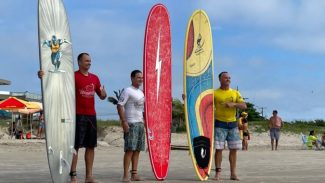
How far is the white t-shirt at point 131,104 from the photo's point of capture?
8.10m

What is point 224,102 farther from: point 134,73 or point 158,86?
point 134,73

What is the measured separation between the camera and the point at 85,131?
757 cm

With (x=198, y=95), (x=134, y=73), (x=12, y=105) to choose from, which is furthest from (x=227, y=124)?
(x=12, y=105)

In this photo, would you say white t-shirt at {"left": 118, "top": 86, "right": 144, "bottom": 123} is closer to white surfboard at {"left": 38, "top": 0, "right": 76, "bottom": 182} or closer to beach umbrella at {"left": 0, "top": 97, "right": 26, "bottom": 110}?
white surfboard at {"left": 38, "top": 0, "right": 76, "bottom": 182}

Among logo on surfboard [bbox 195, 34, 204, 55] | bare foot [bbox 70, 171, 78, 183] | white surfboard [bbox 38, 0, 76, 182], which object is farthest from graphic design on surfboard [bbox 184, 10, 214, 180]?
white surfboard [bbox 38, 0, 76, 182]

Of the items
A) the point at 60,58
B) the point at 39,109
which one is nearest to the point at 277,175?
the point at 60,58

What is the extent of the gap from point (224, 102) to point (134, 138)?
160 centimetres

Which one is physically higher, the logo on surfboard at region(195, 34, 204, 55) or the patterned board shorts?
the logo on surfboard at region(195, 34, 204, 55)

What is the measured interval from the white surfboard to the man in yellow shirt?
2332 mm

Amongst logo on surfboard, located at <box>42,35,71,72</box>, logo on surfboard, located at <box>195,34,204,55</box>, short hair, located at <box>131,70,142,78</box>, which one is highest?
logo on surfboard, located at <box>195,34,204,55</box>

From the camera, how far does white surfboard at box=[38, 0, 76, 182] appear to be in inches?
284

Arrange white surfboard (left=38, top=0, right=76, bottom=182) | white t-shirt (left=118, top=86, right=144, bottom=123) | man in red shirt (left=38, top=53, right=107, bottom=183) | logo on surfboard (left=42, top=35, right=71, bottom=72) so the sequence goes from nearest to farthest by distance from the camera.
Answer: white surfboard (left=38, top=0, right=76, bottom=182), logo on surfboard (left=42, top=35, right=71, bottom=72), man in red shirt (left=38, top=53, right=107, bottom=183), white t-shirt (left=118, top=86, right=144, bottom=123)

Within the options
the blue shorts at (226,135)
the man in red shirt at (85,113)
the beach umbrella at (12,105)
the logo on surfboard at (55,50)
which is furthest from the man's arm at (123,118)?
the beach umbrella at (12,105)

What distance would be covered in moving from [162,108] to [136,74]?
3.32ft
